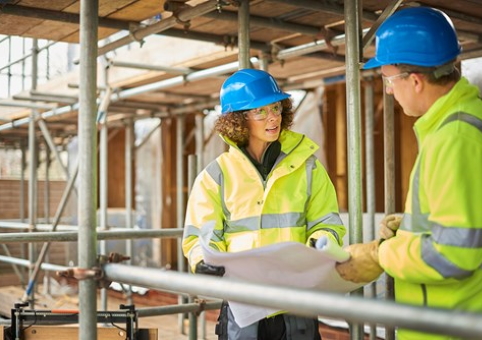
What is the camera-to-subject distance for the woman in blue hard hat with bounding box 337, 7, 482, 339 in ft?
6.40

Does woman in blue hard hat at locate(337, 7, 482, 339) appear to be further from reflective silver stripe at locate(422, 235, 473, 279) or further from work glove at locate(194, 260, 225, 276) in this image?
work glove at locate(194, 260, 225, 276)

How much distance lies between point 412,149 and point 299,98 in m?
1.59

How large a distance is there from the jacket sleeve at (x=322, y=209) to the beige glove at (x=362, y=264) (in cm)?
63

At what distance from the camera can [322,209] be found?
10.00 feet

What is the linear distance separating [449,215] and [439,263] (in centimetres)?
14

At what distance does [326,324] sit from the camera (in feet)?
22.2

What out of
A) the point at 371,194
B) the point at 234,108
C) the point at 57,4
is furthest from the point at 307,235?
the point at 371,194

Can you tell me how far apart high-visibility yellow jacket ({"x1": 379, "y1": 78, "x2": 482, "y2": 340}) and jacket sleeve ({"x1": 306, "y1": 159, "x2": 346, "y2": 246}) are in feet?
2.62

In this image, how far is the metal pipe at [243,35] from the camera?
3900mm

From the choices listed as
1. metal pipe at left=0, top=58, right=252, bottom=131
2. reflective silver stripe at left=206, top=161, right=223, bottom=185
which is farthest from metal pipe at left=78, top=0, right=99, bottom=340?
metal pipe at left=0, top=58, right=252, bottom=131

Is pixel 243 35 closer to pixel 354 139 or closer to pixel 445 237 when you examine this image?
pixel 354 139

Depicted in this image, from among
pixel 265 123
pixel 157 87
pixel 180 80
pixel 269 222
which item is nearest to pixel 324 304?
pixel 269 222

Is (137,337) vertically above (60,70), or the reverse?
(60,70)

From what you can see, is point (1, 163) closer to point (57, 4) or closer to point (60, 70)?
point (60, 70)
